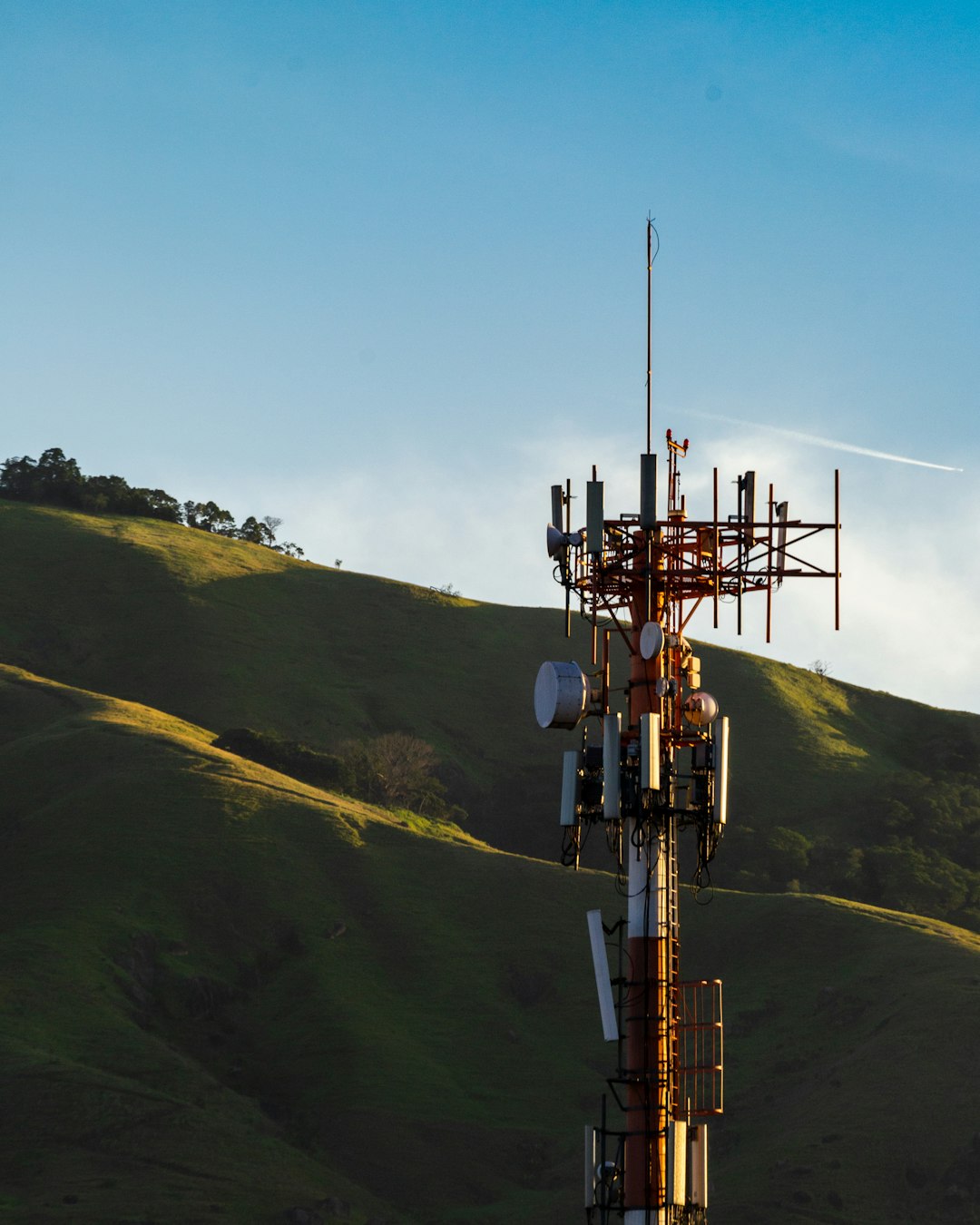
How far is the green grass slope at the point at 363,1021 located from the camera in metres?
65.9

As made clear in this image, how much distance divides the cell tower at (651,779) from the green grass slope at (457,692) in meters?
94.2

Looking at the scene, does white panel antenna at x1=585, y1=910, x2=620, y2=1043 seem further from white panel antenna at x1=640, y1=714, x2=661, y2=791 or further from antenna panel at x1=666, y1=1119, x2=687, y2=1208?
white panel antenna at x1=640, y1=714, x2=661, y2=791

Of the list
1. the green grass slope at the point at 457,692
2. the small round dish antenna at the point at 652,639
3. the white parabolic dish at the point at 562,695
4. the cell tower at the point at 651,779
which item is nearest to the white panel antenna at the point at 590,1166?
the cell tower at the point at 651,779

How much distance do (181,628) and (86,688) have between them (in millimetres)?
12114

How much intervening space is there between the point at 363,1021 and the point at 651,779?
6332 cm

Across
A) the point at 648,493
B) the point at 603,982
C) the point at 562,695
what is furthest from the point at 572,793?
the point at 648,493

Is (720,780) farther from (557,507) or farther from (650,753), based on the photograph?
(557,507)

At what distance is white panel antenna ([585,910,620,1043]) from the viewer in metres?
21.2

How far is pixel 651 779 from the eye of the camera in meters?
21.8

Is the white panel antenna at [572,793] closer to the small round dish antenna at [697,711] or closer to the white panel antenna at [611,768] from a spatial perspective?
the white panel antenna at [611,768]

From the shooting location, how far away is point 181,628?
15388cm

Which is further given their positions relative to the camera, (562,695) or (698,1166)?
(562,695)

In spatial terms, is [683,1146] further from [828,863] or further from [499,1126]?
[828,863]

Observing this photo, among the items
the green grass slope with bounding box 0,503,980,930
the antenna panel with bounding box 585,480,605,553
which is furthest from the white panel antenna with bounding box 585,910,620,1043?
the green grass slope with bounding box 0,503,980,930
